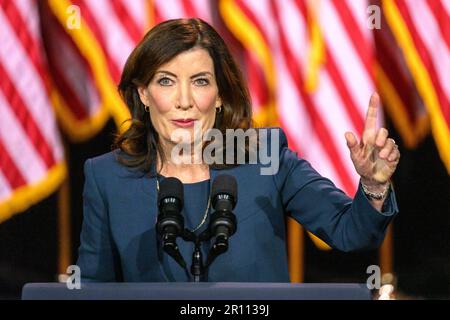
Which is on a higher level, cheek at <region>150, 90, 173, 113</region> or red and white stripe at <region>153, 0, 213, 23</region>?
red and white stripe at <region>153, 0, 213, 23</region>

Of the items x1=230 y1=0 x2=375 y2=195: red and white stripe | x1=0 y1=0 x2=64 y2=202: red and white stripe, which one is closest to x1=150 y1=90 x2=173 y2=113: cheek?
x1=230 y1=0 x2=375 y2=195: red and white stripe

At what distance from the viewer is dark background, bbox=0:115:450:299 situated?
315 cm

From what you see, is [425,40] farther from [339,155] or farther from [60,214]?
[60,214]

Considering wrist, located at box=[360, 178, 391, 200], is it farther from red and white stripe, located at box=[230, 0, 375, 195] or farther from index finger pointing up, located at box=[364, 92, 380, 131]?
red and white stripe, located at box=[230, 0, 375, 195]

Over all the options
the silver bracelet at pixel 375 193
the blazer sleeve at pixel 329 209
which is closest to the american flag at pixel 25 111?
the blazer sleeve at pixel 329 209

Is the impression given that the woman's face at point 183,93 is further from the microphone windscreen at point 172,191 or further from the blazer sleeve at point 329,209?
the microphone windscreen at point 172,191

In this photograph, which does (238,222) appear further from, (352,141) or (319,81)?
(319,81)

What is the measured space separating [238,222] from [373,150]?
1.33 ft

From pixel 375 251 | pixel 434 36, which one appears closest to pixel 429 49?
pixel 434 36

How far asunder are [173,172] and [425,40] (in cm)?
151

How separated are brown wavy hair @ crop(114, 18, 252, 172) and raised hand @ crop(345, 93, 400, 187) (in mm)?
470

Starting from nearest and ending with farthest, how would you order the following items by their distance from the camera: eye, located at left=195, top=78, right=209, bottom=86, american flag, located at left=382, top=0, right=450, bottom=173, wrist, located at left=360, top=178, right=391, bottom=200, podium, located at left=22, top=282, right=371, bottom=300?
podium, located at left=22, top=282, right=371, bottom=300
wrist, located at left=360, top=178, right=391, bottom=200
eye, located at left=195, top=78, right=209, bottom=86
american flag, located at left=382, top=0, right=450, bottom=173

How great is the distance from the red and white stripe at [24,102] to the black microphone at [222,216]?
184 centimetres
